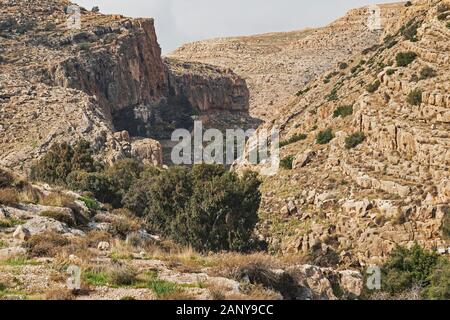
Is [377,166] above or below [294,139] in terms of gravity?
above

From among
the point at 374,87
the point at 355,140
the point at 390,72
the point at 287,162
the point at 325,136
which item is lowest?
the point at 287,162

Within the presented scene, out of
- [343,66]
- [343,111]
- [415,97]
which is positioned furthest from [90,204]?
[343,66]

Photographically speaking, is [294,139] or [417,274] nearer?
[417,274]

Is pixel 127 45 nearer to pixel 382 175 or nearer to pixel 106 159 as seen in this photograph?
pixel 106 159

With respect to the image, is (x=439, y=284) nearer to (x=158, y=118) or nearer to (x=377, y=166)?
(x=377, y=166)

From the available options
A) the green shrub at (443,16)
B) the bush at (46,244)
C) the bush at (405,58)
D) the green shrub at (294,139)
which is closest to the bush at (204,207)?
the bush at (46,244)

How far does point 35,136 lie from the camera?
43250 mm

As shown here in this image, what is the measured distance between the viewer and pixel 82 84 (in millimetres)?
61062

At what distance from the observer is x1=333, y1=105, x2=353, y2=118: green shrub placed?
1442 inches

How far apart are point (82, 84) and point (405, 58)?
1414 inches

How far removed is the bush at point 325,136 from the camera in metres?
35.8

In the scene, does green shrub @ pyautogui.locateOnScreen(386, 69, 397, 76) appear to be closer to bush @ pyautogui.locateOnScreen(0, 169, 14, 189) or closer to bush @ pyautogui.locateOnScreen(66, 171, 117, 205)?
bush @ pyautogui.locateOnScreen(66, 171, 117, 205)
